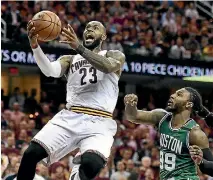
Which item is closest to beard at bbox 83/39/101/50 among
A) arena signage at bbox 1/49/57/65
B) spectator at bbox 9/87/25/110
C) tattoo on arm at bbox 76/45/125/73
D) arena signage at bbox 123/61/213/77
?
tattoo on arm at bbox 76/45/125/73

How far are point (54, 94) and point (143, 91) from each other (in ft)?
9.23

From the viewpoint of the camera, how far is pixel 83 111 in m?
8.05

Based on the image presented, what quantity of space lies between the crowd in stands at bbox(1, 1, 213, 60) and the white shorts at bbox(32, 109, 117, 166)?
1025cm

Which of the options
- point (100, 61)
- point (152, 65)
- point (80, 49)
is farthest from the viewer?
point (152, 65)

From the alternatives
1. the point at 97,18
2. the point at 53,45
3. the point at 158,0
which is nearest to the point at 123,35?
the point at 97,18

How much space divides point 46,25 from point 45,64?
16.5 inches

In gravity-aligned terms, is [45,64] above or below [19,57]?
above

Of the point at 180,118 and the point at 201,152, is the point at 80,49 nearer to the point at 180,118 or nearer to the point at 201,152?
the point at 180,118

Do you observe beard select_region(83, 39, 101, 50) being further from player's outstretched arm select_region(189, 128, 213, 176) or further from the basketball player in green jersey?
player's outstretched arm select_region(189, 128, 213, 176)

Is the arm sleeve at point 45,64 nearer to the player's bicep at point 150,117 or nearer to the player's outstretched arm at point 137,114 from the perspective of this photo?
the player's outstretched arm at point 137,114

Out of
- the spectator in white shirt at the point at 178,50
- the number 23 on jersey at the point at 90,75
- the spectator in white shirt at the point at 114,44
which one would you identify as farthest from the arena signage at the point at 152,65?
the number 23 on jersey at the point at 90,75

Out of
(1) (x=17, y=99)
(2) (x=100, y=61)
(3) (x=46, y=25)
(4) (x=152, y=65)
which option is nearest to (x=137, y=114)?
(2) (x=100, y=61)

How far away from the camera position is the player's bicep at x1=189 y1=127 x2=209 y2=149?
789 cm

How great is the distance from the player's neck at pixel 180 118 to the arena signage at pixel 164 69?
11.1m
